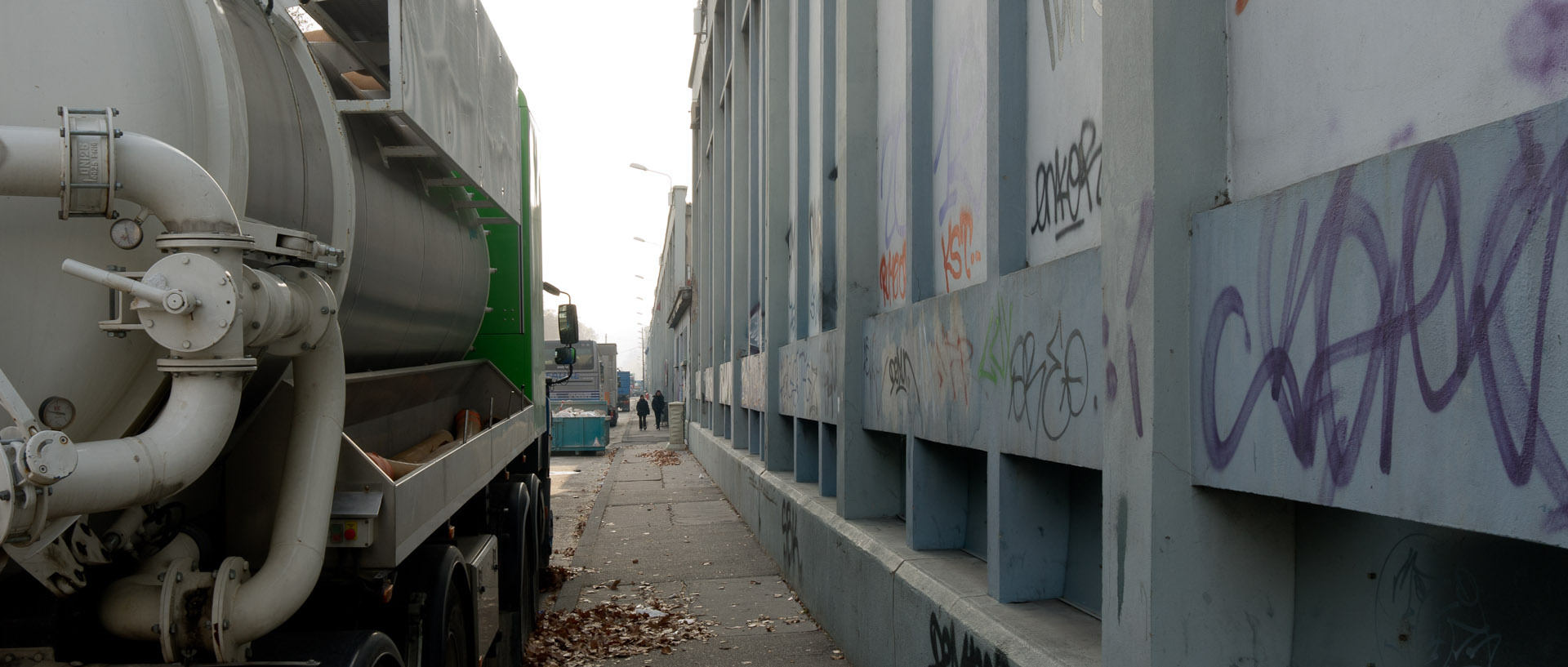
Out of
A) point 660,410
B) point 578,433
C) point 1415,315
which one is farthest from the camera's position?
point 660,410

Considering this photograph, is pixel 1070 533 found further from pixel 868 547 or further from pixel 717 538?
pixel 717 538

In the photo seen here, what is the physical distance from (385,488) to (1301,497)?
2671 mm

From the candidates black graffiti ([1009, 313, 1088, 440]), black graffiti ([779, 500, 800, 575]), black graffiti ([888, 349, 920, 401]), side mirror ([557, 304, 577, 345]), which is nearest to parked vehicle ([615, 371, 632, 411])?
side mirror ([557, 304, 577, 345])

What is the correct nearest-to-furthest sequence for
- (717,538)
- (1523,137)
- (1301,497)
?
(1523,137) < (1301,497) < (717,538)

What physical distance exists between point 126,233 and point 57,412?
45cm

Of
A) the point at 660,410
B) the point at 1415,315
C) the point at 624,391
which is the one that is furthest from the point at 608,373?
the point at 1415,315

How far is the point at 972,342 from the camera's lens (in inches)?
214

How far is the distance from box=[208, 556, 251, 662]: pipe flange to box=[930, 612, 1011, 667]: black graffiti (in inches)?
107

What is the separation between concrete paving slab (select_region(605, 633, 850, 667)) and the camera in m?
6.98

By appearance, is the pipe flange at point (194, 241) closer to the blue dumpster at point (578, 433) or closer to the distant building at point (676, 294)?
the blue dumpster at point (578, 433)

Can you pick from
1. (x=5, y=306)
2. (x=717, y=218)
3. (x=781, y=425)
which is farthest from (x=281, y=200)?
(x=717, y=218)

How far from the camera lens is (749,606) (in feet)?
28.7

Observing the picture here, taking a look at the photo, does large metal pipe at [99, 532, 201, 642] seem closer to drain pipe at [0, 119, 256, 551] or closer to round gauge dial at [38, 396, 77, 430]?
drain pipe at [0, 119, 256, 551]

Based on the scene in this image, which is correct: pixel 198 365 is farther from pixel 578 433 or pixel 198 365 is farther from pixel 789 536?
pixel 578 433
